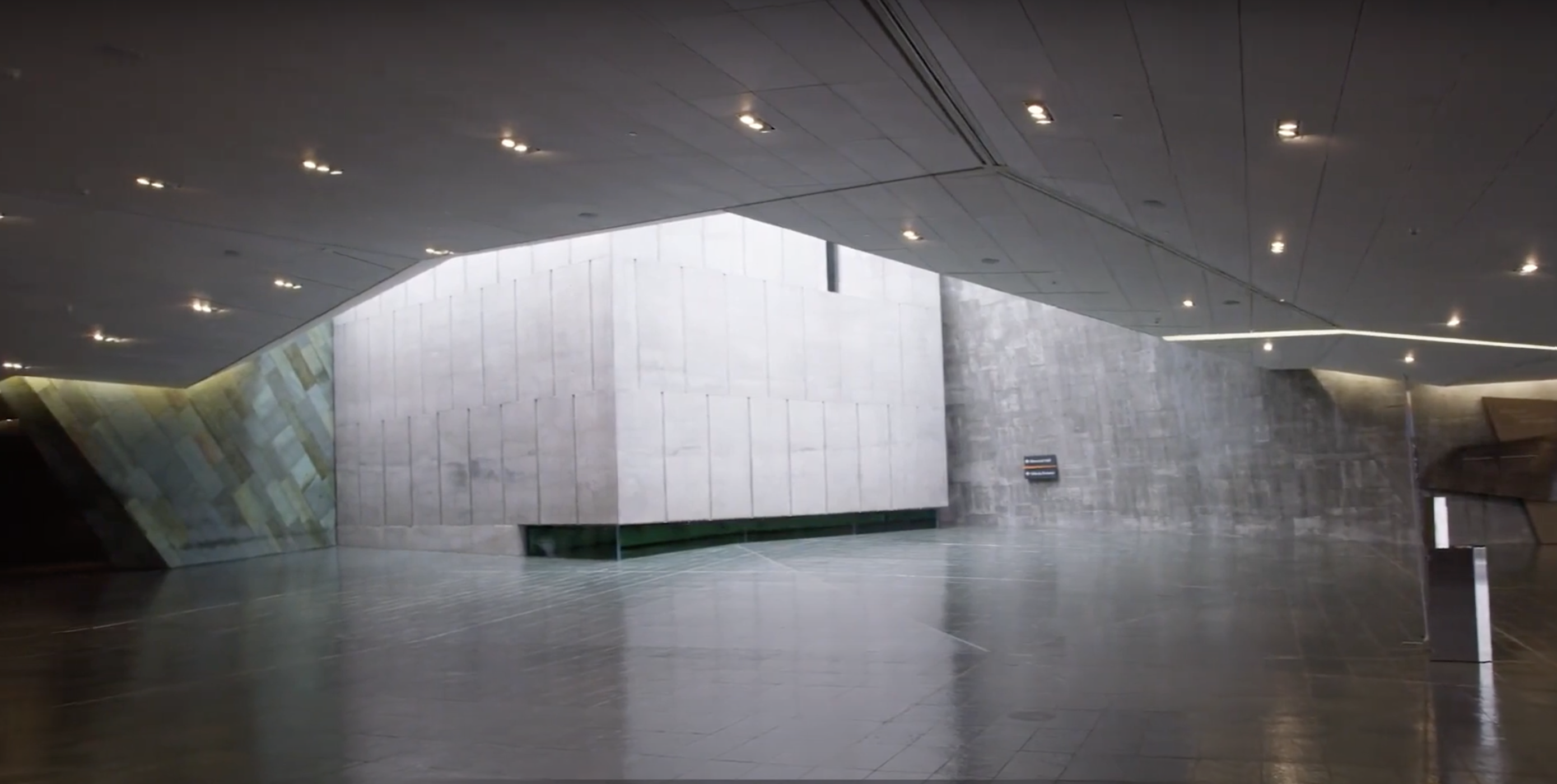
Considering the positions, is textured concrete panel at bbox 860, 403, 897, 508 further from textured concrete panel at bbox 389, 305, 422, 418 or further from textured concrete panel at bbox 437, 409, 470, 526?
textured concrete panel at bbox 389, 305, 422, 418

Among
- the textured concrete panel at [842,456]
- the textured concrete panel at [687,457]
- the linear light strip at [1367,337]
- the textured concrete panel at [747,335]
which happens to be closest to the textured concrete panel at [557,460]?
the textured concrete panel at [687,457]

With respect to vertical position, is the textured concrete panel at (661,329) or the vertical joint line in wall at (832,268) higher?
the vertical joint line in wall at (832,268)

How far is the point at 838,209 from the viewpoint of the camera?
40.1 ft

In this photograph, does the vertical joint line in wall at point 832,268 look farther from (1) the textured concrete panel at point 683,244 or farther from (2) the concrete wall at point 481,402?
(2) the concrete wall at point 481,402

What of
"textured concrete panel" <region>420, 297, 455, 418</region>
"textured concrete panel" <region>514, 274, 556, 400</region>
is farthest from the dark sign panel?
"textured concrete panel" <region>420, 297, 455, 418</region>

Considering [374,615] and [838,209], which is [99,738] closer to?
[374,615]

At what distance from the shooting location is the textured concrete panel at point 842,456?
26.5m

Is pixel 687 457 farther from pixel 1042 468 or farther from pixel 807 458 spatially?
pixel 1042 468

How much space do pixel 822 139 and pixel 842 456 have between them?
701 inches

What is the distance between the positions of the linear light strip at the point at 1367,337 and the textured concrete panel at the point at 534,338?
43.2 ft

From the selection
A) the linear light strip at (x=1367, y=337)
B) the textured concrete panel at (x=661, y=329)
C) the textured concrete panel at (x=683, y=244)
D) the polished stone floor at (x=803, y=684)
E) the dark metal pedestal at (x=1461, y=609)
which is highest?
the textured concrete panel at (x=683, y=244)

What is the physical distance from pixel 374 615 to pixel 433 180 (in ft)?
19.3

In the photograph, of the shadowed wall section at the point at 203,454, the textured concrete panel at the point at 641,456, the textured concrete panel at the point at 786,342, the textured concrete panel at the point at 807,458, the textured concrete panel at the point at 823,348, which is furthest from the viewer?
the textured concrete panel at the point at 823,348

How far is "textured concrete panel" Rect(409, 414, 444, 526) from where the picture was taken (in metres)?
25.8
